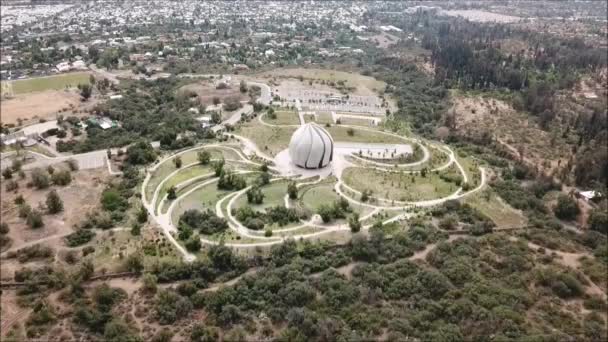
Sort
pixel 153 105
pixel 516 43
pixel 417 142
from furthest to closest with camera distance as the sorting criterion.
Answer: pixel 516 43 → pixel 153 105 → pixel 417 142

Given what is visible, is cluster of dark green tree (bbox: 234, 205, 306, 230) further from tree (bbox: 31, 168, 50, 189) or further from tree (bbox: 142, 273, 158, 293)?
tree (bbox: 31, 168, 50, 189)

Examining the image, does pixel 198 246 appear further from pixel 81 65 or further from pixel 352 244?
pixel 81 65

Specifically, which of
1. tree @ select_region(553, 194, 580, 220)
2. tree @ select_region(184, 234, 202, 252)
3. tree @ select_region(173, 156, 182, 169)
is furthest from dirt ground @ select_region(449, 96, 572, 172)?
tree @ select_region(184, 234, 202, 252)

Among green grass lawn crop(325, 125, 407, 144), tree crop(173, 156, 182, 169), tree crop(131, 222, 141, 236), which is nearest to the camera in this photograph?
tree crop(131, 222, 141, 236)

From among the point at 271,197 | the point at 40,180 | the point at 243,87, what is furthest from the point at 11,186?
the point at 243,87

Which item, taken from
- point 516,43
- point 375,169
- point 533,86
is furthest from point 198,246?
point 516,43

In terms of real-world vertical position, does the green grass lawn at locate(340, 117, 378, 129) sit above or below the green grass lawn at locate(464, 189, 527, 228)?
above
